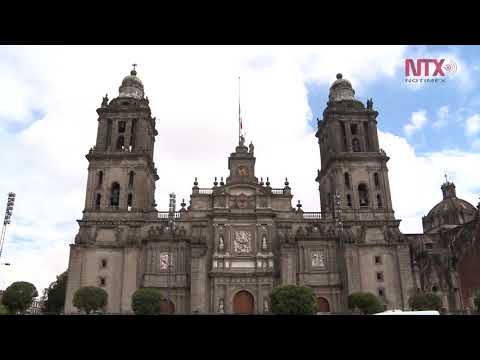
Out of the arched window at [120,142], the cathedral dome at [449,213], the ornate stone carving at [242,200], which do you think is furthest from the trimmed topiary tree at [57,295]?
the cathedral dome at [449,213]

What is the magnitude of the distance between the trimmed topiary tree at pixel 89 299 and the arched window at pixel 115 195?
409 inches

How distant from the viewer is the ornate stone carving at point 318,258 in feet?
141

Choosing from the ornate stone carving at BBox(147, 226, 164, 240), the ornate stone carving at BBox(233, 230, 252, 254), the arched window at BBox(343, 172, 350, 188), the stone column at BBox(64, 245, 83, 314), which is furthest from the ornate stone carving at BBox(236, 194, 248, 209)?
the stone column at BBox(64, 245, 83, 314)

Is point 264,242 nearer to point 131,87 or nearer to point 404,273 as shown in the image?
point 404,273

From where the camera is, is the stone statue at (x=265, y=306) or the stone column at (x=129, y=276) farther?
the stone column at (x=129, y=276)

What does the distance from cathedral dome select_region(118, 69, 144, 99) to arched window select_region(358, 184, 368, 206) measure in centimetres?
2748

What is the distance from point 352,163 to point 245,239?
1457 centimetres

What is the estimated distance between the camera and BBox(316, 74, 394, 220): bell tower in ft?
150

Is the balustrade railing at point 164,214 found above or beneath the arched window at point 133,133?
beneath

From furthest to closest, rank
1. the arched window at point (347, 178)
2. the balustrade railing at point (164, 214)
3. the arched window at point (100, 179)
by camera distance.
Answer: the arched window at point (347, 178)
the arched window at point (100, 179)
the balustrade railing at point (164, 214)

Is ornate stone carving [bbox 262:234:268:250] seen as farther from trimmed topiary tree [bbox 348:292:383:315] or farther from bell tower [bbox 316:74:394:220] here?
trimmed topiary tree [bbox 348:292:383:315]

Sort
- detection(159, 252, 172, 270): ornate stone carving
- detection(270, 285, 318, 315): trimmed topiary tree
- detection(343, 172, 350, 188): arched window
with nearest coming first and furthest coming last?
1. detection(270, 285, 318, 315): trimmed topiary tree
2. detection(159, 252, 172, 270): ornate stone carving
3. detection(343, 172, 350, 188): arched window

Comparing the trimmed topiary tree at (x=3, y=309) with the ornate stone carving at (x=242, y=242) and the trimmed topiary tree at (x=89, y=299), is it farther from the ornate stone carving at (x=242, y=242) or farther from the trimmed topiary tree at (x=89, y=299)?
the ornate stone carving at (x=242, y=242)

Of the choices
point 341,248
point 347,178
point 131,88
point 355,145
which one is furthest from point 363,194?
point 131,88
